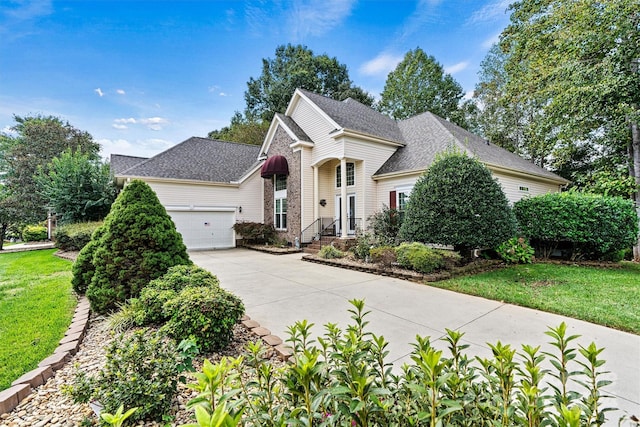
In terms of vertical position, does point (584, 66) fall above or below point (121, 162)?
above

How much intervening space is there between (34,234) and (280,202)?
28.9 m

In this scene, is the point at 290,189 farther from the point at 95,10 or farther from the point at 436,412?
the point at 436,412

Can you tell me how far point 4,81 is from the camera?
495 inches

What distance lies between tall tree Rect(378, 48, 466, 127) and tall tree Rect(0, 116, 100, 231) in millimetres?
29003

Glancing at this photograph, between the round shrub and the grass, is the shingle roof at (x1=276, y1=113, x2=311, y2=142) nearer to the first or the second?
the grass

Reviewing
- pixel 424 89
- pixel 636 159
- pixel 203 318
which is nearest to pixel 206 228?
pixel 203 318

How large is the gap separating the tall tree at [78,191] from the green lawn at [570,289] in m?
18.7

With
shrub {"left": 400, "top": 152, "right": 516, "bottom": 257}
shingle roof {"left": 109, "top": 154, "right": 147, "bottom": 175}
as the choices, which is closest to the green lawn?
shrub {"left": 400, "top": 152, "right": 516, "bottom": 257}

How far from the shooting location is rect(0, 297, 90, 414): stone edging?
2.55 meters

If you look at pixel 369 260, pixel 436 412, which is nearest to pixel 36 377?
pixel 436 412

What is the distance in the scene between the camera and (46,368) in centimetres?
302

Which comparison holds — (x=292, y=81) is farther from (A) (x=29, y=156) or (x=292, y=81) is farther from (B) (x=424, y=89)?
(A) (x=29, y=156)

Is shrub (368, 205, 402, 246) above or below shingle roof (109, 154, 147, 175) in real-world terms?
below

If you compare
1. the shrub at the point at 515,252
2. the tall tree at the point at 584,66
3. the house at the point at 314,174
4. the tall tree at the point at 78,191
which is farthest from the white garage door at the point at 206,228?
the tall tree at the point at 584,66
